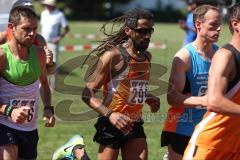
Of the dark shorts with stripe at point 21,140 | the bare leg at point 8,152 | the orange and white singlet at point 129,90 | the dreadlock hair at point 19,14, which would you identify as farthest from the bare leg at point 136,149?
the dreadlock hair at point 19,14

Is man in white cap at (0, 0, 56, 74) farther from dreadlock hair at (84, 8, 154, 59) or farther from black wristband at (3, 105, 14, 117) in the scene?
A: black wristband at (3, 105, 14, 117)

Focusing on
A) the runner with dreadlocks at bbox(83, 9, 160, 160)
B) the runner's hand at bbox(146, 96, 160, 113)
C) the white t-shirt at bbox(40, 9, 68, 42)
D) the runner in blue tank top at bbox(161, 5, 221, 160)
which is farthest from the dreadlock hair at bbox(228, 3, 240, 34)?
the white t-shirt at bbox(40, 9, 68, 42)

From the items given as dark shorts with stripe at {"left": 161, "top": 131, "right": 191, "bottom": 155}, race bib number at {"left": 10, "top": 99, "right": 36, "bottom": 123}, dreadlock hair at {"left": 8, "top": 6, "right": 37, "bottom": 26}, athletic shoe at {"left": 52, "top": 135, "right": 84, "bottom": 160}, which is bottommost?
athletic shoe at {"left": 52, "top": 135, "right": 84, "bottom": 160}

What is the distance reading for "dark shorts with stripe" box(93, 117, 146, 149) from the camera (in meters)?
6.46

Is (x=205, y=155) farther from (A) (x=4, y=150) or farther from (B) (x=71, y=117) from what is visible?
(B) (x=71, y=117)

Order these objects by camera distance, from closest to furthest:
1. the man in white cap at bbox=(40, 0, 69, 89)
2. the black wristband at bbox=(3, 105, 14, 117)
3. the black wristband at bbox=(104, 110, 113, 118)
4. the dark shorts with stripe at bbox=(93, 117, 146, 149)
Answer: the black wristband at bbox=(3, 105, 14, 117) < the black wristband at bbox=(104, 110, 113, 118) < the dark shorts with stripe at bbox=(93, 117, 146, 149) < the man in white cap at bbox=(40, 0, 69, 89)

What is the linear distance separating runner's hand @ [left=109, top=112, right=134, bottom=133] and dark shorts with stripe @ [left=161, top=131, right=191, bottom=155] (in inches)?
22.2

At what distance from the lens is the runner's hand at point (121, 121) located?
614cm

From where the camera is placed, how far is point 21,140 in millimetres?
6184

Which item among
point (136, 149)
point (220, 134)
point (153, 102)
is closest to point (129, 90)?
point (153, 102)

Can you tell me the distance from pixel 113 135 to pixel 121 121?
38 cm

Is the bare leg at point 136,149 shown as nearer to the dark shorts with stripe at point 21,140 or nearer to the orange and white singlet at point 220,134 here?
the dark shorts with stripe at point 21,140

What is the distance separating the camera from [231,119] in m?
5.02

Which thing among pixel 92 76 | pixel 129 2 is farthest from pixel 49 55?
pixel 129 2
